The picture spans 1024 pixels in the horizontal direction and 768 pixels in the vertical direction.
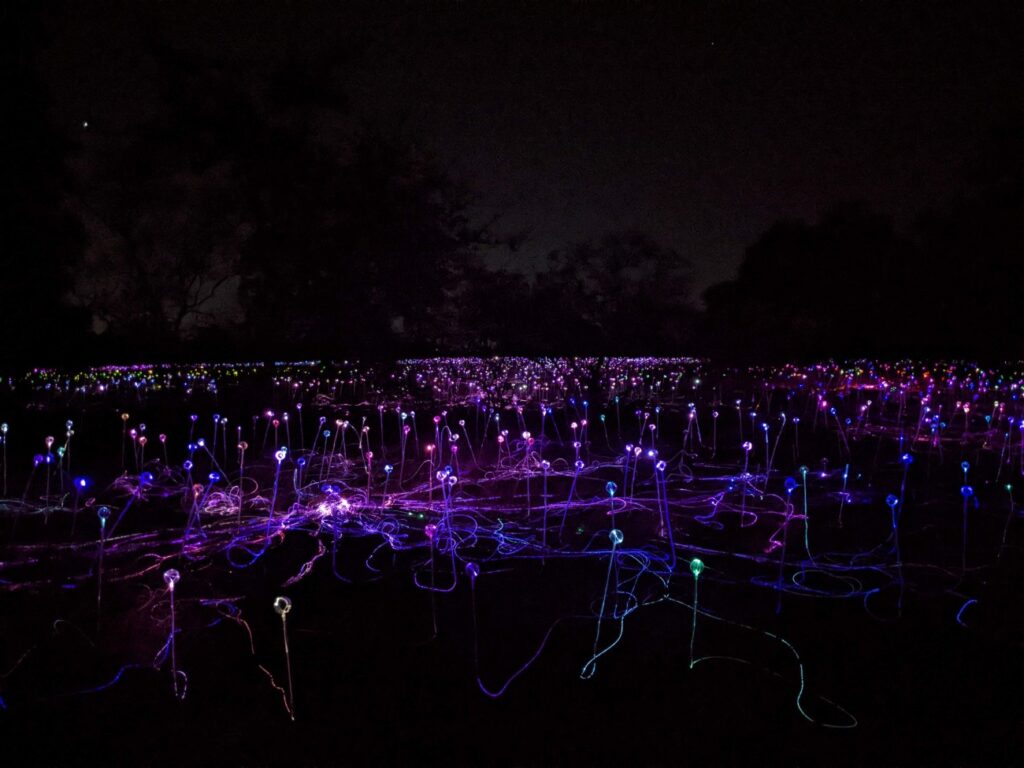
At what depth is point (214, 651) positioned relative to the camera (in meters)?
3.04

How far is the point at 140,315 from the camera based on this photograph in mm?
21672

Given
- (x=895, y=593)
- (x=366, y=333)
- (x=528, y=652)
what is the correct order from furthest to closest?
(x=366, y=333) → (x=895, y=593) → (x=528, y=652)

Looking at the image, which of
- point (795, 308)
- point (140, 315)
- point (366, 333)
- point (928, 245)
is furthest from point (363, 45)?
point (795, 308)

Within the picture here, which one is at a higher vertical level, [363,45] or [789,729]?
[363,45]

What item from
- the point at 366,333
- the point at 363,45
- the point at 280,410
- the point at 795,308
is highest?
the point at 363,45

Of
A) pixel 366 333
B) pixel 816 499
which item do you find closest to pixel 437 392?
pixel 366 333

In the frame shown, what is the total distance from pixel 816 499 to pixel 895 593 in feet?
6.67

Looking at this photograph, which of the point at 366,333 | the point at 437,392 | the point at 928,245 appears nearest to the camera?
the point at 437,392

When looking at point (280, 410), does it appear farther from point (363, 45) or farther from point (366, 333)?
point (363, 45)

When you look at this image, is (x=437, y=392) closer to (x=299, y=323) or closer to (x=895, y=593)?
(x=299, y=323)

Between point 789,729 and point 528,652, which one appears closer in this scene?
point 789,729

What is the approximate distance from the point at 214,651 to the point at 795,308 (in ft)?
87.1

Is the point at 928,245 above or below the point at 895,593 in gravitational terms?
above

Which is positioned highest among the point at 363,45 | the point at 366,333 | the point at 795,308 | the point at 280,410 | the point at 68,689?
the point at 363,45
